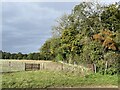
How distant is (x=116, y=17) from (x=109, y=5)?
1.60 meters

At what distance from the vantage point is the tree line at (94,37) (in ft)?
78.3

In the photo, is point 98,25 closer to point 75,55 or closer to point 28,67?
point 75,55

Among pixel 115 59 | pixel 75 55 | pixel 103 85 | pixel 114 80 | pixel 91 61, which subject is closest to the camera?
pixel 103 85

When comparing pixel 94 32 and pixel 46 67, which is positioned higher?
pixel 94 32

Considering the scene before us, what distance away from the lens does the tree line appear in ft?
Answer: 78.3

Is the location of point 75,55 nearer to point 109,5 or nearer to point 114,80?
point 109,5

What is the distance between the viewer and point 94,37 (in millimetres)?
27078

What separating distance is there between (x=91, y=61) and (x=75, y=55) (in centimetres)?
538

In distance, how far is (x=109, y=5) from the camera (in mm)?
31172

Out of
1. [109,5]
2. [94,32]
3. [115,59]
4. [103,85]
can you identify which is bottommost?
[103,85]

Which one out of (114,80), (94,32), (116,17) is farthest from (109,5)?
(114,80)

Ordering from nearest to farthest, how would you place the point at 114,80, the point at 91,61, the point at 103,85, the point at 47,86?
the point at 47,86 < the point at 103,85 < the point at 114,80 < the point at 91,61

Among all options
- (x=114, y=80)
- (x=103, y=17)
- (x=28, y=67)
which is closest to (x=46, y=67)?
(x=28, y=67)

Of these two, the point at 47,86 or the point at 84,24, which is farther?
the point at 84,24
